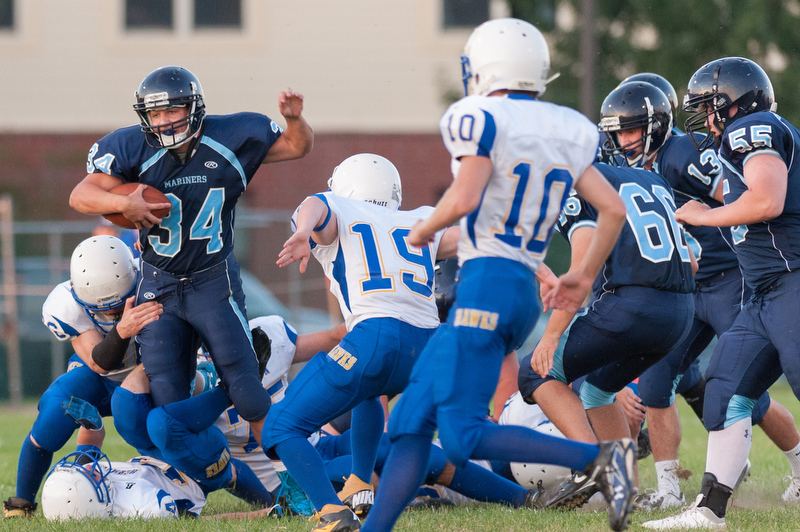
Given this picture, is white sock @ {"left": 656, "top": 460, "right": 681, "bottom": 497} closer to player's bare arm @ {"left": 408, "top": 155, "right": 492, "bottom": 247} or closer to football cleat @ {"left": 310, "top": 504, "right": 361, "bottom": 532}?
football cleat @ {"left": 310, "top": 504, "right": 361, "bottom": 532}

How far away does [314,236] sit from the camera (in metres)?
4.16

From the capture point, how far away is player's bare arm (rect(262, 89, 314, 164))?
15.0 feet

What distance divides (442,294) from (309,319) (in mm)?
7848

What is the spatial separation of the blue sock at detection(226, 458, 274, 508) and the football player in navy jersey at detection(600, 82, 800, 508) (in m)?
2.02

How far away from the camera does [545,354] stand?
412cm

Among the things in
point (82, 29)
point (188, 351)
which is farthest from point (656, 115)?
point (82, 29)

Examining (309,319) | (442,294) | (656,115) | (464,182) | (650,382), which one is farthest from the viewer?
(309,319)

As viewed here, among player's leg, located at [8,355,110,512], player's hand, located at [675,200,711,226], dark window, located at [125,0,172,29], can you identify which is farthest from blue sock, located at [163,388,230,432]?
dark window, located at [125,0,172,29]

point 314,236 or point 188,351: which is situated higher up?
point 314,236

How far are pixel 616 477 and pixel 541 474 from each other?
5.56 feet

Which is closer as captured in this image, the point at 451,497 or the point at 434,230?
the point at 434,230

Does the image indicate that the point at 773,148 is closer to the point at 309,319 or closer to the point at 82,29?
the point at 309,319

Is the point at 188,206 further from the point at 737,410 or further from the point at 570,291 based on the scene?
the point at 737,410

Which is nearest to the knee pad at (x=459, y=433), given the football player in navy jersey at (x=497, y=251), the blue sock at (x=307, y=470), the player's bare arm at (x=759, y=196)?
the football player in navy jersey at (x=497, y=251)
